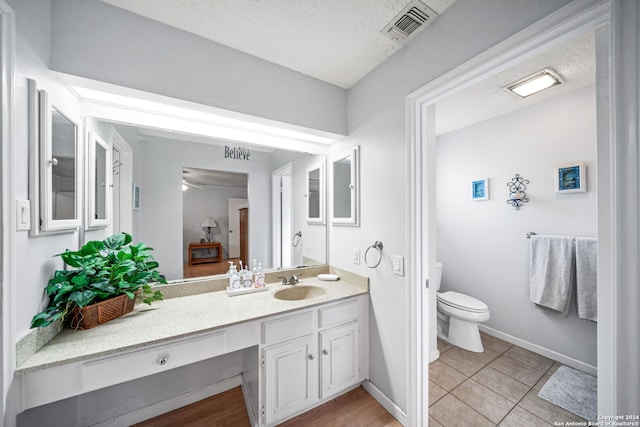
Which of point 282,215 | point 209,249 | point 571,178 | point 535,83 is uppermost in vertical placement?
point 535,83

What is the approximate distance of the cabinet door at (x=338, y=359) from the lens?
4.98 feet

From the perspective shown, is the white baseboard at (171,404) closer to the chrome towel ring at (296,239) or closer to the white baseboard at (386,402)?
the white baseboard at (386,402)

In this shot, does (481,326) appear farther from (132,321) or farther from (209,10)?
(209,10)

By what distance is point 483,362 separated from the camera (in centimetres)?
204

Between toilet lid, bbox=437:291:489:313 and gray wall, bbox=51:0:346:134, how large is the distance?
2.19 meters

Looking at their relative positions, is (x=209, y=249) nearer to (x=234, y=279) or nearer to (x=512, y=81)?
(x=234, y=279)

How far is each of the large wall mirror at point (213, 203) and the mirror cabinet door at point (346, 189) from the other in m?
0.17

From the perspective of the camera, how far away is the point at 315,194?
2164mm

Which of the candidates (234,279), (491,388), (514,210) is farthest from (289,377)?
(514,210)

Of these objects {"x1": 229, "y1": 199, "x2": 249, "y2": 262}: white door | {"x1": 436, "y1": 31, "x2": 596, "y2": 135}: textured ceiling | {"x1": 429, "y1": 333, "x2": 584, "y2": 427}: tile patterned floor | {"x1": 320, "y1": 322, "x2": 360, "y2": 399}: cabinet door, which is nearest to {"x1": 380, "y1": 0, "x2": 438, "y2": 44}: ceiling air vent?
{"x1": 436, "y1": 31, "x2": 596, "y2": 135}: textured ceiling

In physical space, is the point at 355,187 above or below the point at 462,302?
above

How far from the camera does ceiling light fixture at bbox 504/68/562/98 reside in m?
1.73

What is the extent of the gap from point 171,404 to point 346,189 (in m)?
2.00

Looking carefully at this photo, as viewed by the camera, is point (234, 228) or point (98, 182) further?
point (234, 228)
